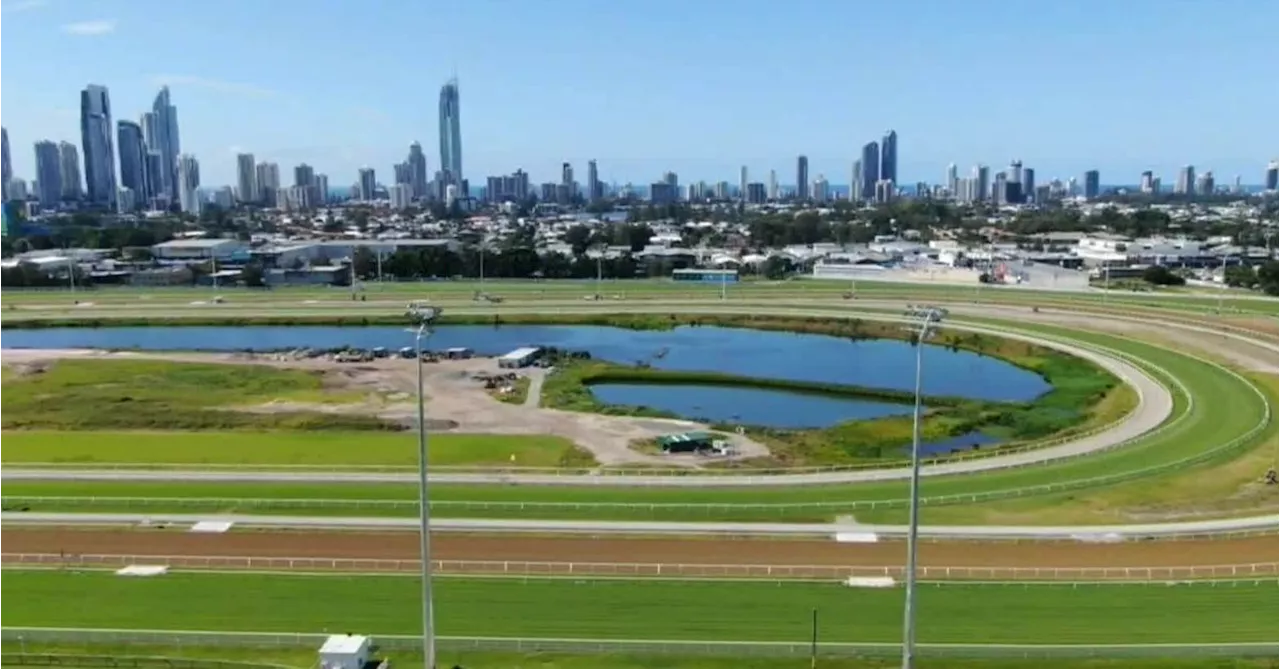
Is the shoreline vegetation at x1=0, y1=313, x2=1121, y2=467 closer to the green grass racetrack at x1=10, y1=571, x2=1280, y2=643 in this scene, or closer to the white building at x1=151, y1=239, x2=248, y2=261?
the green grass racetrack at x1=10, y1=571, x2=1280, y2=643

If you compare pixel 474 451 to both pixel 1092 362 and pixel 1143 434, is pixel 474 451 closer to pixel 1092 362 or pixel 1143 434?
pixel 1143 434

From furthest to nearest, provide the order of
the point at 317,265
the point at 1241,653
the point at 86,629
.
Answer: the point at 317,265, the point at 86,629, the point at 1241,653

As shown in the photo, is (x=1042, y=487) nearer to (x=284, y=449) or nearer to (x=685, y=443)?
(x=685, y=443)

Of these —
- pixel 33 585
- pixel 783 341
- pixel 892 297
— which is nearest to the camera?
pixel 33 585

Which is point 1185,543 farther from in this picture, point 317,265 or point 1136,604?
point 317,265

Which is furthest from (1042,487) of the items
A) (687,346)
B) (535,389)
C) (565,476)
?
(687,346)

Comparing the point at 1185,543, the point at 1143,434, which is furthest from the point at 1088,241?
the point at 1185,543

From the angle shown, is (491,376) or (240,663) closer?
(240,663)
